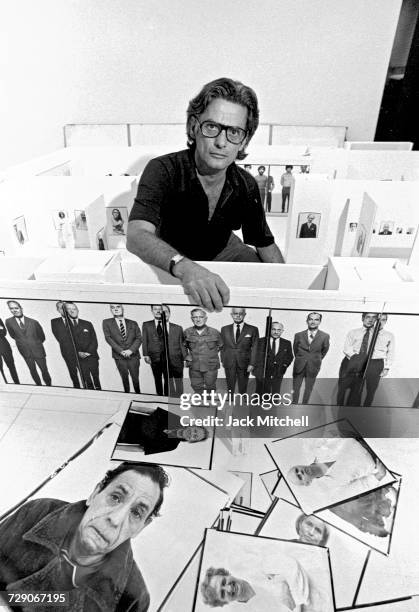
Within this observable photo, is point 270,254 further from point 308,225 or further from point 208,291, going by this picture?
point 208,291

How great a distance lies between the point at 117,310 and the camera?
86 cm

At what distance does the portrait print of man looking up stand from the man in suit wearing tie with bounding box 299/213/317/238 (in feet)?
4.42

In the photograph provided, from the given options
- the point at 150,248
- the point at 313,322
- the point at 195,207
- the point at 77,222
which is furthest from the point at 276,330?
the point at 77,222

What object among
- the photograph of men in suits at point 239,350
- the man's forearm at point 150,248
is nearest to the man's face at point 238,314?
the photograph of men in suits at point 239,350

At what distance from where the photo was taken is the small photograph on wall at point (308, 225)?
5.78 ft

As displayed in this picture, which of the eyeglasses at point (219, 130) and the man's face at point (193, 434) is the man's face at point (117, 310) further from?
the eyeglasses at point (219, 130)

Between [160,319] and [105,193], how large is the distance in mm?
1222

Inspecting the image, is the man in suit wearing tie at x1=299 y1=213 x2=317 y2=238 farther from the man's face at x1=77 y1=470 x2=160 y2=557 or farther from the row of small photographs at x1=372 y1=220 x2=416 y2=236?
the man's face at x1=77 y1=470 x2=160 y2=557

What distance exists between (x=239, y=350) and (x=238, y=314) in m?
0.10

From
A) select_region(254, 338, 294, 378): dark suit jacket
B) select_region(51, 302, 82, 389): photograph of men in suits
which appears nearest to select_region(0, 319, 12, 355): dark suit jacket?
select_region(51, 302, 82, 389): photograph of men in suits

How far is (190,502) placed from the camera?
0.76 meters

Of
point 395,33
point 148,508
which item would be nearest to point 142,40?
point 395,33

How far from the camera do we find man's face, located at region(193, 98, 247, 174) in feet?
4.34

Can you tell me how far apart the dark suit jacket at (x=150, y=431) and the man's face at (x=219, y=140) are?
36.2 inches
